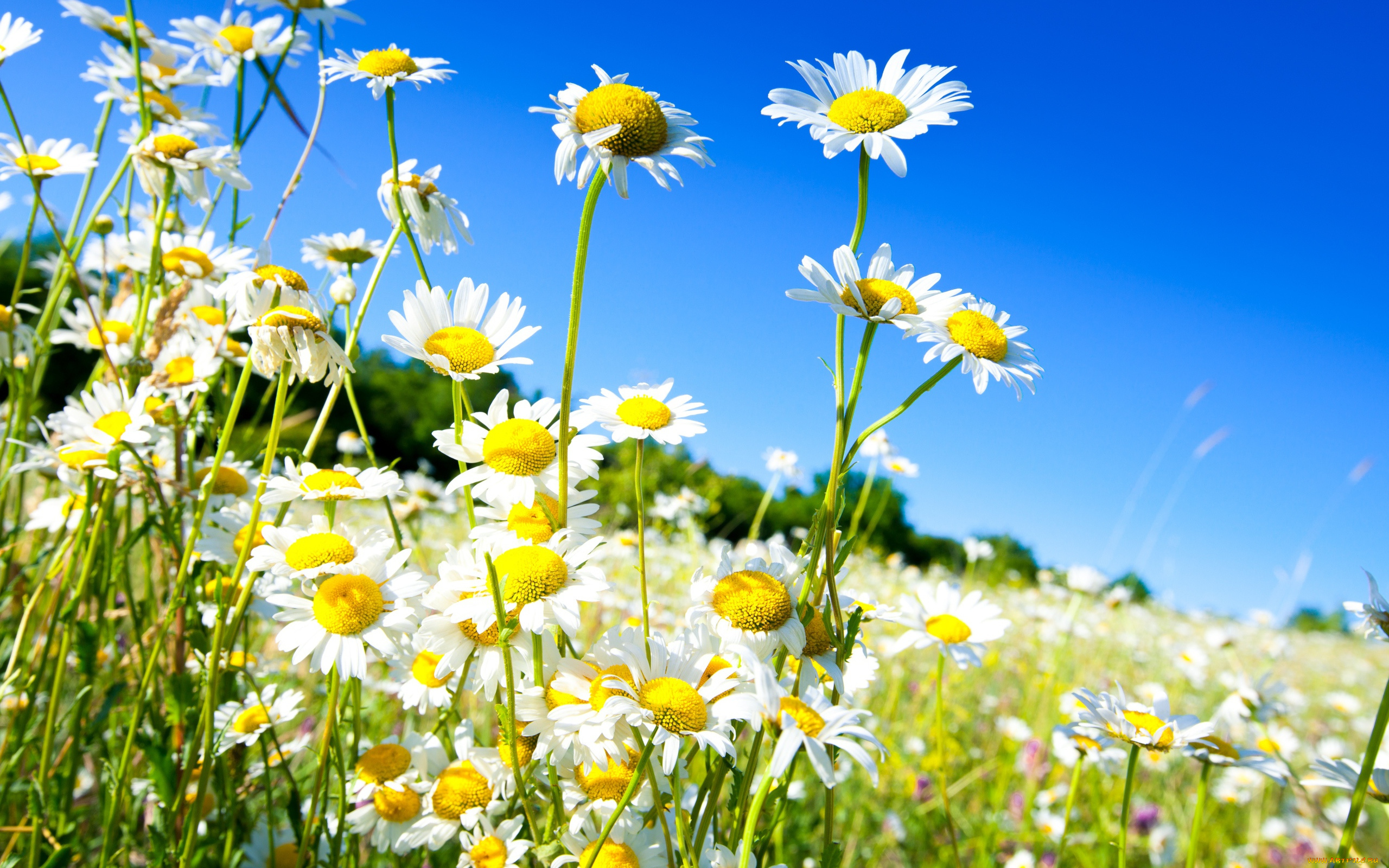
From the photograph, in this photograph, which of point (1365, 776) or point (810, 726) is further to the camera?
point (1365, 776)

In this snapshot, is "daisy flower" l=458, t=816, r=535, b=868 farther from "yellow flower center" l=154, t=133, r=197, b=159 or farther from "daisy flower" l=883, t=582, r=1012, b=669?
"yellow flower center" l=154, t=133, r=197, b=159

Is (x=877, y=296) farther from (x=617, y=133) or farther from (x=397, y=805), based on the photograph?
(x=397, y=805)

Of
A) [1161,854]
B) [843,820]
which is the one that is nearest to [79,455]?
[843,820]

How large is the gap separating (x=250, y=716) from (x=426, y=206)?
0.83 meters

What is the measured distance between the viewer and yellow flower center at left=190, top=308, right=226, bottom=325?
1486 millimetres

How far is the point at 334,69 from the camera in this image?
1.27 metres

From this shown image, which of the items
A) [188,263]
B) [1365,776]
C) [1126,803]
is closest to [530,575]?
[1126,803]

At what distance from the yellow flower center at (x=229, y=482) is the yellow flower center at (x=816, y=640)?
1.07m

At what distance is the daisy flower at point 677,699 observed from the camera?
28.9 inches

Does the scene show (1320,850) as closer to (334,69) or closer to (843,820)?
(843,820)

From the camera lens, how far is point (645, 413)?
95 centimetres

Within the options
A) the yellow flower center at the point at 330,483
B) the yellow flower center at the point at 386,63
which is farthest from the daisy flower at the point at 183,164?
the yellow flower center at the point at 330,483

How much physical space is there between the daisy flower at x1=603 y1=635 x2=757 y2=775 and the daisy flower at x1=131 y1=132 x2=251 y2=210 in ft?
3.94

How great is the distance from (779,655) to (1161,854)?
8.02ft
